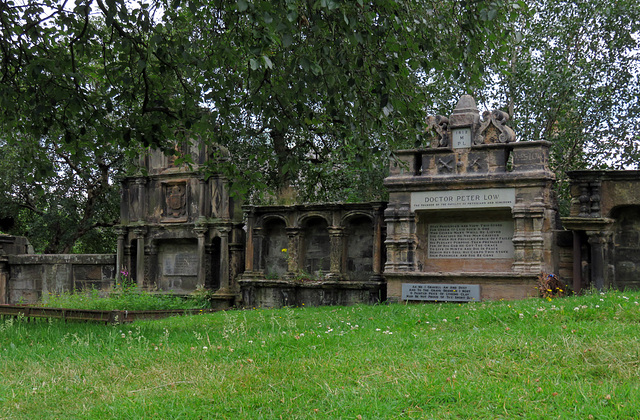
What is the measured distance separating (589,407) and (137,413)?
3.11m

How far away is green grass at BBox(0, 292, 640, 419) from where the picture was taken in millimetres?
4362

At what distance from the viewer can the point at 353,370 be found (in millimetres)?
5309

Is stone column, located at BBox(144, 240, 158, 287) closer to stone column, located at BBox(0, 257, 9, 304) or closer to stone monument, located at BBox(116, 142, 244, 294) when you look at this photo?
stone monument, located at BBox(116, 142, 244, 294)

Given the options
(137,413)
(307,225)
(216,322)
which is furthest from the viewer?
(307,225)

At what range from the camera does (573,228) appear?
12.0m

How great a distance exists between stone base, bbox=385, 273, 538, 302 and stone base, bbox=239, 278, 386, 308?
1.88 ft

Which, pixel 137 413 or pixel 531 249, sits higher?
pixel 531 249

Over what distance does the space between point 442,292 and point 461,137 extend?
3.22 metres

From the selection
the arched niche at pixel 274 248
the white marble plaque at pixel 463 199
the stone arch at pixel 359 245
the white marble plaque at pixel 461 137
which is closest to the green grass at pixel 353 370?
the white marble plaque at pixel 463 199

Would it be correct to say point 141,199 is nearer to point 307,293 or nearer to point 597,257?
point 307,293

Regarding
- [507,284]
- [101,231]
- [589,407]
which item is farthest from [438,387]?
[101,231]

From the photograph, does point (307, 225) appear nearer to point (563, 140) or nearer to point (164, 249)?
point (164, 249)

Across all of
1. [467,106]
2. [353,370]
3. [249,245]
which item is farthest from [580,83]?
[353,370]

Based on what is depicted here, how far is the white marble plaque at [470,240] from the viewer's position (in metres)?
12.7
